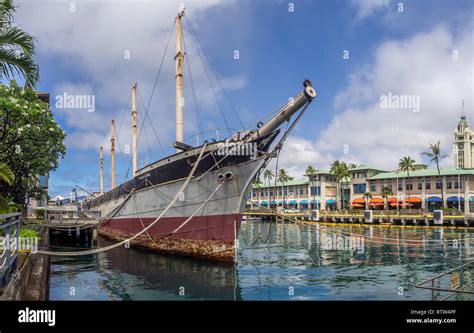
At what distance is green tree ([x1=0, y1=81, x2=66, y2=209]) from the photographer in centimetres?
1930

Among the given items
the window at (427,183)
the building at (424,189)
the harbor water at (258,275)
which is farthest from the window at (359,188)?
the harbor water at (258,275)

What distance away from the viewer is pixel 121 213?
30062mm

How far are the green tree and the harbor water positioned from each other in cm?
680

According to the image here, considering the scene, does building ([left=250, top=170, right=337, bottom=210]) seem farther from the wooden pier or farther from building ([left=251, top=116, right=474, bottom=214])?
the wooden pier

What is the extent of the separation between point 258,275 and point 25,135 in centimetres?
1568

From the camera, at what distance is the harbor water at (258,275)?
49.5ft

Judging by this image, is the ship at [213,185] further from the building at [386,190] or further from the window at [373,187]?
the window at [373,187]

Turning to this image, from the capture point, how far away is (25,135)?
2334cm

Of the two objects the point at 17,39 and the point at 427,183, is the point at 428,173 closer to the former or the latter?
the point at 427,183

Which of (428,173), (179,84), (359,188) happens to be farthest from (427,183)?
(179,84)

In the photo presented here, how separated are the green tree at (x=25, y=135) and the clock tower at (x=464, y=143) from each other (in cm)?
14426
